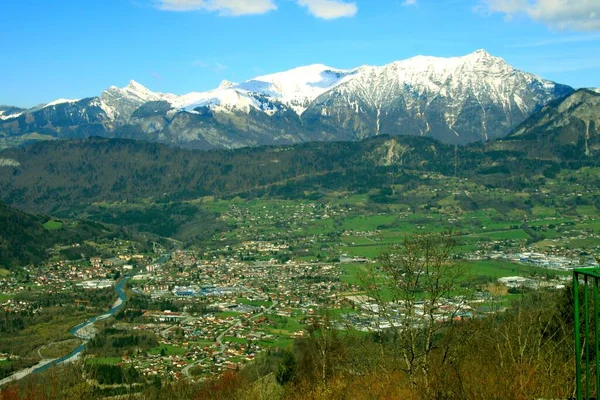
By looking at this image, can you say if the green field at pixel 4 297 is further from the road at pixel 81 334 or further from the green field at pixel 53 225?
the green field at pixel 53 225

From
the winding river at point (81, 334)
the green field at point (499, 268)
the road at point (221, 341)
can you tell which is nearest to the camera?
the road at point (221, 341)

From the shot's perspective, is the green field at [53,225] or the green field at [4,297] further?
the green field at [53,225]

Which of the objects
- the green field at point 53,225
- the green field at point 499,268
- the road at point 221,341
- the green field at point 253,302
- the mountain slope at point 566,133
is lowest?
the green field at point 253,302

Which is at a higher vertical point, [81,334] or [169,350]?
[169,350]

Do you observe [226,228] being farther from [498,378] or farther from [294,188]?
[498,378]

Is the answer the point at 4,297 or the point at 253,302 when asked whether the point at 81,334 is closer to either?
the point at 253,302

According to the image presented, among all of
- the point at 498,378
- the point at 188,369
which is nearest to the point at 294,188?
the point at 188,369

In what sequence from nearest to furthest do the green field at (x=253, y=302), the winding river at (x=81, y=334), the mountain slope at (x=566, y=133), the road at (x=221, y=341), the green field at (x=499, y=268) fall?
the road at (x=221, y=341) < the winding river at (x=81, y=334) < the green field at (x=253, y=302) < the green field at (x=499, y=268) < the mountain slope at (x=566, y=133)

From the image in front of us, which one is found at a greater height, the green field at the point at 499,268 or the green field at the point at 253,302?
the green field at the point at 499,268

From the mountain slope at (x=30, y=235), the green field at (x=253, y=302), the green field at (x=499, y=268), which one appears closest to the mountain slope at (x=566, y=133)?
the green field at (x=499, y=268)

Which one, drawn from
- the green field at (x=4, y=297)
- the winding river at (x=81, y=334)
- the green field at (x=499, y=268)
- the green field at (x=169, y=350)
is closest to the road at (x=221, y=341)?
the green field at (x=169, y=350)

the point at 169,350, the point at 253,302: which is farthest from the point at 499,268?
the point at 169,350
